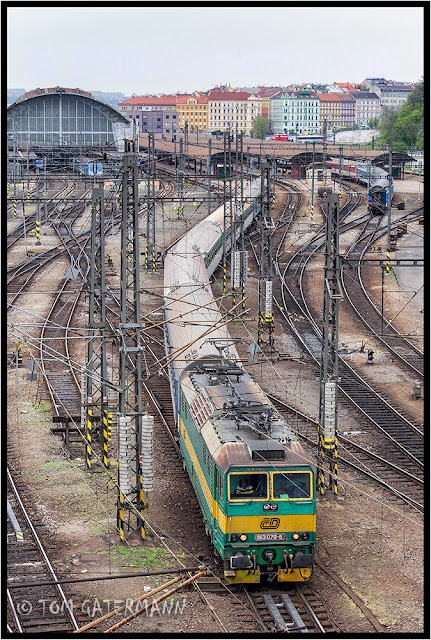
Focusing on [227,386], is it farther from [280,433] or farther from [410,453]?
[410,453]

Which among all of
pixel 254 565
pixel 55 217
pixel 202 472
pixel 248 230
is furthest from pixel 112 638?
pixel 55 217

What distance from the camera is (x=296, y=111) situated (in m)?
198

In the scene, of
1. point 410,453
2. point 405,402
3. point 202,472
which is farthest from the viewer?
point 405,402

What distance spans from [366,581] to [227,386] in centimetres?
532

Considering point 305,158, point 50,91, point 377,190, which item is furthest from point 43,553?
point 305,158

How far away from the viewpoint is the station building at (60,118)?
91.2 meters

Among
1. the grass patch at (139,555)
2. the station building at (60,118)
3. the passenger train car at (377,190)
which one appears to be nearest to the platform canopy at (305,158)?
the passenger train car at (377,190)

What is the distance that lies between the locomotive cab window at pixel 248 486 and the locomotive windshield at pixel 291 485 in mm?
186

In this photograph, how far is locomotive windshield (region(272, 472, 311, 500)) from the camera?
1738 cm

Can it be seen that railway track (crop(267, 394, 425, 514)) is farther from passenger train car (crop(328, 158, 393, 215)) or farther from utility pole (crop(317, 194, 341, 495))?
passenger train car (crop(328, 158, 393, 215))

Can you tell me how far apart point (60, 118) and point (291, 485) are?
8030 cm

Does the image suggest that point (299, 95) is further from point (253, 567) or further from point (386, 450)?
point (253, 567)

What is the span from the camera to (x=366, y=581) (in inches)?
725

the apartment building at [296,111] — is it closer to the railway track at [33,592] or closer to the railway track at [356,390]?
the railway track at [356,390]
